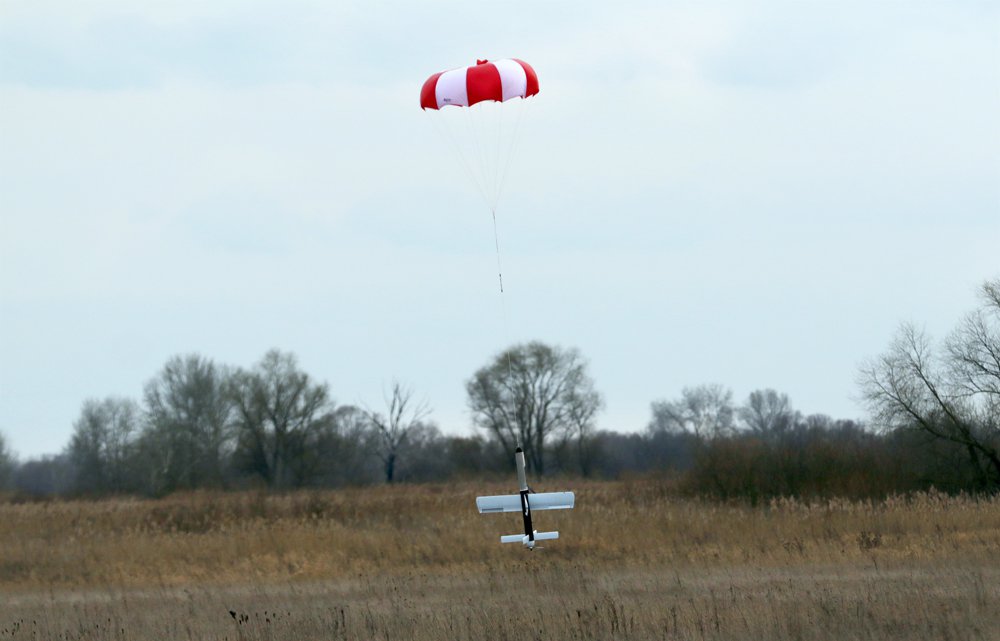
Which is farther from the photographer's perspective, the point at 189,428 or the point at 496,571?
the point at 189,428

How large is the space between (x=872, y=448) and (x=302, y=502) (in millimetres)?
16705

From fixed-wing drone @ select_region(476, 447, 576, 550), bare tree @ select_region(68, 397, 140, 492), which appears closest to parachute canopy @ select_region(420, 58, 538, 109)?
fixed-wing drone @ select_region(476, 447, 576, 550)

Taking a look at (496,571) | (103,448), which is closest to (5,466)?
(103,448)

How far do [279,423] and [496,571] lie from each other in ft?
135

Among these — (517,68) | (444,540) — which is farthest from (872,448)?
(517,68)

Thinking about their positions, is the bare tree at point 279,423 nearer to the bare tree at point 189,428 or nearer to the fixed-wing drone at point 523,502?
the bare tree at point 189,428

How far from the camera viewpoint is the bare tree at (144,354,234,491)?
56.4m

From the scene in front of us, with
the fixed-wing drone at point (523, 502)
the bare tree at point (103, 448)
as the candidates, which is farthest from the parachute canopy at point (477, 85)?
the bare tree at point (103, 448)

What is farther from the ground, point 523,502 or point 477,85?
point 477,85

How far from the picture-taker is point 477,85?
50.0 ft

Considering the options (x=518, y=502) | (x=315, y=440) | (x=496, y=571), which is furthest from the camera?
(x=315, y=440)

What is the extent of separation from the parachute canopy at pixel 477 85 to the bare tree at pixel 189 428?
41.4 m

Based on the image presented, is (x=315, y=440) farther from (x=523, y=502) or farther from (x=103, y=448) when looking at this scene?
(x=523, y=502)

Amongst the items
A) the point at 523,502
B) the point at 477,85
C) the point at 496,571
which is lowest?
the point at 496,571
